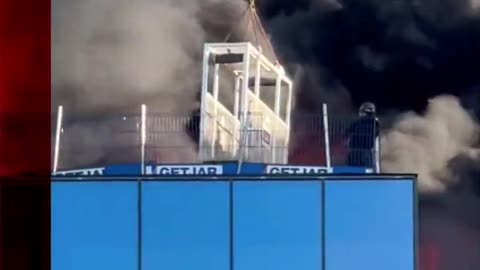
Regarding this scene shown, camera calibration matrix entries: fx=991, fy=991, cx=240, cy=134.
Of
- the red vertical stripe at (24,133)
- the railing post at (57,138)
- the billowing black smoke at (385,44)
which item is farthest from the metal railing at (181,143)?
the billowing black smoke at (385,44)

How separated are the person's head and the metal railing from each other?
6.3 inches

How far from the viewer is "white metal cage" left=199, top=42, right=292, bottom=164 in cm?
518

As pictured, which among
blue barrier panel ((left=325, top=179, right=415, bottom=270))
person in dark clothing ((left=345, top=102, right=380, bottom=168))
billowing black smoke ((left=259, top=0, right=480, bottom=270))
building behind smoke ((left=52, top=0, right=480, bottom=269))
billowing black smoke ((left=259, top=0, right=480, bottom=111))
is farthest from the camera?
billowing black smoke ((left=259, top=0, right=480, bottom=111))

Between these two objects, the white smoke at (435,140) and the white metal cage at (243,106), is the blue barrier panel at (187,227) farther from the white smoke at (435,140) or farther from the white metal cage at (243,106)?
the white smoke at (435,140)

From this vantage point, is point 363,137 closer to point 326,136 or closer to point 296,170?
point 326,136

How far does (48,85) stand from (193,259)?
1398mm

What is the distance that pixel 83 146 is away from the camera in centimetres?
531

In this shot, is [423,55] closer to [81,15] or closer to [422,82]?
[422,82]

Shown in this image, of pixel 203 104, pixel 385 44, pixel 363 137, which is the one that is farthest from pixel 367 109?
pixel 203 104

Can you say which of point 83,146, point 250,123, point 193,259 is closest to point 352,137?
point 250,123

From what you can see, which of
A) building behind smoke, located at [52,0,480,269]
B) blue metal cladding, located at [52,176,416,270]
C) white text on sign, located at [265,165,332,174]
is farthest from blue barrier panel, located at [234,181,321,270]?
building behind smoke, located at [52,0,480,269]

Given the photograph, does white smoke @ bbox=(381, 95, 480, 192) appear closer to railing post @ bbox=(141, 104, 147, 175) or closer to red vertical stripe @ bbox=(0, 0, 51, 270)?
railing post @ bbox=(141, 104, 147, 175)

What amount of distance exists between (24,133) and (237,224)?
1363 millimetres

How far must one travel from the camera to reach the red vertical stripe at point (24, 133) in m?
5.01
